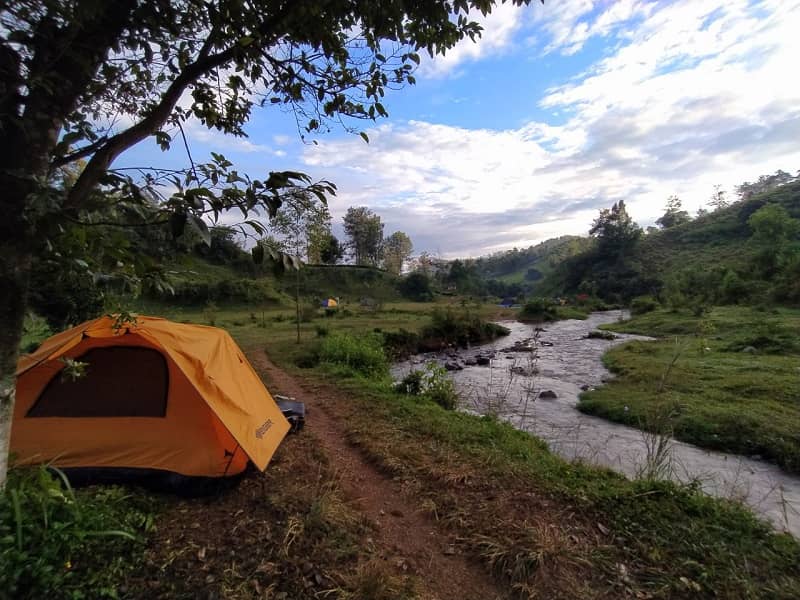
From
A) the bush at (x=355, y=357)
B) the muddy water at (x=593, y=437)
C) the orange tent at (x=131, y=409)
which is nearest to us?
the orange tent at (x=131, y=409)

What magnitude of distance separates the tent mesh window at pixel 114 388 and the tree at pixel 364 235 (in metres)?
65.8

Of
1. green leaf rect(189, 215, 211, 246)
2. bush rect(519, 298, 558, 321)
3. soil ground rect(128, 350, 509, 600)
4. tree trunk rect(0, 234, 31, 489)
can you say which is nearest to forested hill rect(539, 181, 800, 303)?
bush rect(519, 298, 558, 321)

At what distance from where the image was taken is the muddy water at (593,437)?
5.54 m

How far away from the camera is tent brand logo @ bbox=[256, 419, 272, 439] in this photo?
4.51 metres

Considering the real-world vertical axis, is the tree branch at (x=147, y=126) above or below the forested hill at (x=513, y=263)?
below

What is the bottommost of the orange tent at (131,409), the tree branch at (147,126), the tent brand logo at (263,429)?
the tent brand logo at (263,429)

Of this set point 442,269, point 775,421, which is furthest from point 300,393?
point 442,269

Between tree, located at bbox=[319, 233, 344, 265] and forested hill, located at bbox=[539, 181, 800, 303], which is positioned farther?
tree, located at bbox=[319, 233, 344, 265]

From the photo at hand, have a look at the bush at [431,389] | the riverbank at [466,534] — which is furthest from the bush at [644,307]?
the riverbank at [466,534]

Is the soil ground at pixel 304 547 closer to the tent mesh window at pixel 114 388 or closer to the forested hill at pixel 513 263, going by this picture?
the tent mesh window at pixel 114 388

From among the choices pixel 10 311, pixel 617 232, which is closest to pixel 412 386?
pixel 10 311

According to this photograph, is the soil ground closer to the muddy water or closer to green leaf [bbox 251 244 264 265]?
green leaf [bbox 251 244 264 265]

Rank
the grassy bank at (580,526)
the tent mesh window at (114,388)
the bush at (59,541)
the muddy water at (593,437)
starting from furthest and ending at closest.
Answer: the muddy water at (593,437) → the tent mesh window at (114,388) → the grassy bank at (580,526) → the bush at (59,541)

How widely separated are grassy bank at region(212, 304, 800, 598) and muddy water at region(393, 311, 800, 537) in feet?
2.08
